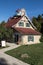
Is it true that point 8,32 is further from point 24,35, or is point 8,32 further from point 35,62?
point 35,62

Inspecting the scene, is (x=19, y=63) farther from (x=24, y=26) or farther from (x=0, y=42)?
(x=24, y=26)

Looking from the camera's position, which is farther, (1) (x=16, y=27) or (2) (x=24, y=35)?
(1) (x=16, y=27)

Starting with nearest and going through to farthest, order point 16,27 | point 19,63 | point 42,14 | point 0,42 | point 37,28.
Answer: point 19,63 < point 0,42 < point 16,27 < point 37,28 < point 42,14

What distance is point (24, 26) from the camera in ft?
137

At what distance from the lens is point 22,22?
41312 millimetres

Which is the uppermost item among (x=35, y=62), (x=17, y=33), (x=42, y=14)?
(x=42, y=14)

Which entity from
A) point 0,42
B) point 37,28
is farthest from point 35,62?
point 37,28

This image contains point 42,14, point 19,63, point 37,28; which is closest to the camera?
point 19,63

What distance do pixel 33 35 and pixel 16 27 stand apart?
15.0 ft

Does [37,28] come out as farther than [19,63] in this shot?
Yes

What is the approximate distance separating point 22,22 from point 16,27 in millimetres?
1896

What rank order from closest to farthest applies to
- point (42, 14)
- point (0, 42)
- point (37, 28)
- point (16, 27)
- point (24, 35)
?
point (0, 42), point (24, 35), point (16, 27), point (37, 28), point (42, 14)

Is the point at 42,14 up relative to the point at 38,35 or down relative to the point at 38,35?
up

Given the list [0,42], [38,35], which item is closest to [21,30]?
[38,35]
